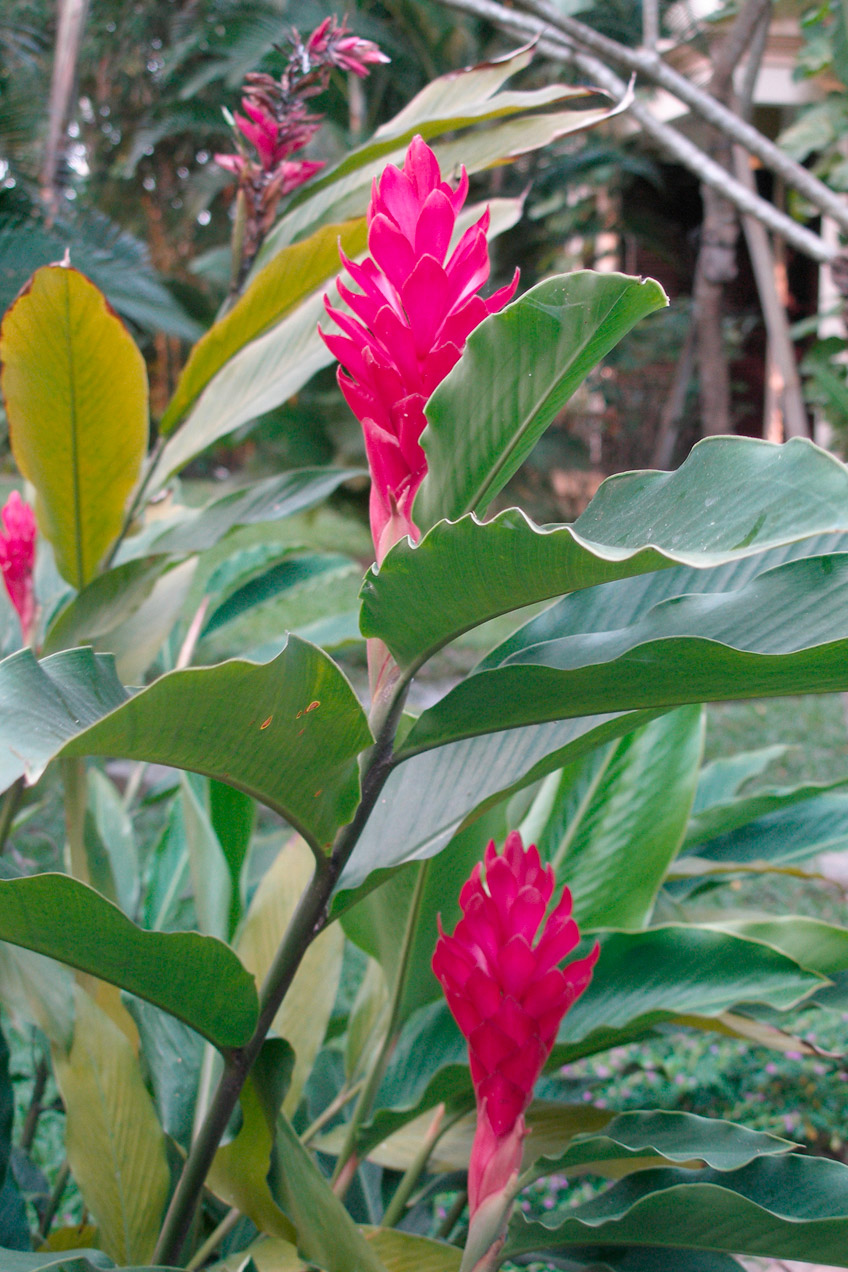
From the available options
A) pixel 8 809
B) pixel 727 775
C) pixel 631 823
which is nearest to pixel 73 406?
pixel 8 809

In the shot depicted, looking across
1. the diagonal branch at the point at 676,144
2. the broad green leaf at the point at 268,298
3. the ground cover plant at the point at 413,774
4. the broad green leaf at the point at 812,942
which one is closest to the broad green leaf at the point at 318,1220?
the ground cover plant at the point at 413,774

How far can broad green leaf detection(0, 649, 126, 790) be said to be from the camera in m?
0.44

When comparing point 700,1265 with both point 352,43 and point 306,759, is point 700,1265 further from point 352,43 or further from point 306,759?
point 352,43

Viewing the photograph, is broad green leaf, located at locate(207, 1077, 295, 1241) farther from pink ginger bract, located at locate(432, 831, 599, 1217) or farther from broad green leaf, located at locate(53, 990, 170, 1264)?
pink ginger bract, located at locate(432, 831, 599, 1217)

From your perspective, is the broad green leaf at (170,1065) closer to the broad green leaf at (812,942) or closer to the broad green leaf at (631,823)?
→ the broad green leaf at (631,823)

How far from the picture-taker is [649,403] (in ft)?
21.5

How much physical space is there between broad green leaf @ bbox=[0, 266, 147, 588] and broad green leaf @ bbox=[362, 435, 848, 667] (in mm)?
581

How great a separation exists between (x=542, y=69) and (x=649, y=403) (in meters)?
2.22

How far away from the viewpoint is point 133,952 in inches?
24.5

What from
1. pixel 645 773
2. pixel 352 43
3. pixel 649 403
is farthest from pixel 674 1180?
pixel 649 403

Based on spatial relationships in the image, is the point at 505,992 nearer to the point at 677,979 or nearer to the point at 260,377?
the point at 677,979

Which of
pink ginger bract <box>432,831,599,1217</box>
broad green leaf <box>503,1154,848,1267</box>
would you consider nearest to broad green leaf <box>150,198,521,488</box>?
pink ginger bract <box>432,831,599,1217</box>

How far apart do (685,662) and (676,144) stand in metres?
1.97

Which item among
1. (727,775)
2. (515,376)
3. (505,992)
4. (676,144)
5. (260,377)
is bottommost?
(505,992)
